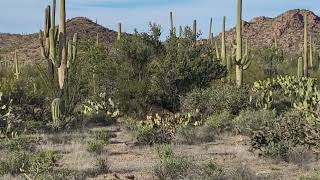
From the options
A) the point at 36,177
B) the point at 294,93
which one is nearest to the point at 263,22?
the point at 294,93

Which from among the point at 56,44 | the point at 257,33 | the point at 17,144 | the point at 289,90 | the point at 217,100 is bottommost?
the point at 17,144

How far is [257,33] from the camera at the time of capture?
226ft

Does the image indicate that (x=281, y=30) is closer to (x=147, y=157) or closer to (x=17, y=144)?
(x=147, y=157)

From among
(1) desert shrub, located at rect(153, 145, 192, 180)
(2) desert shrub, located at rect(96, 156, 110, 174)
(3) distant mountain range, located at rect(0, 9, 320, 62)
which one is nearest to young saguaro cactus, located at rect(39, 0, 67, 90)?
(2) desert shrub, located at rect(96, 156, 110, 174)

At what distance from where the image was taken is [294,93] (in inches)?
784

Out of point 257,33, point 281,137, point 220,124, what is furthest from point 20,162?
point 257,33

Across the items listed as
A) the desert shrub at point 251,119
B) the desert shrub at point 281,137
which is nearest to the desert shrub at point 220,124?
the desert shrub at point 251,119

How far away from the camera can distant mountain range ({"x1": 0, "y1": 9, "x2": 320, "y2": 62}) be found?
62.2 m

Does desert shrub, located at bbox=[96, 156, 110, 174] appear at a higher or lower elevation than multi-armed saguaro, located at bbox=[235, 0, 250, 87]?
lower

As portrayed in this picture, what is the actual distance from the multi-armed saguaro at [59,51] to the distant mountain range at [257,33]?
44069 mm

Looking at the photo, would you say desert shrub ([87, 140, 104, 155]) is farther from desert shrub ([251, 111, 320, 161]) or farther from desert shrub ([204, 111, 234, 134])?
desert shrub ([204, 111, 234, 134])

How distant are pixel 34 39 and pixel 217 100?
178ft

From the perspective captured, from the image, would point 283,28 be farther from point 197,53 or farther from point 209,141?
point 209,141

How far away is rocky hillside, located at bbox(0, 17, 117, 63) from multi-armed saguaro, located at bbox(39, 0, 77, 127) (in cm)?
4167
